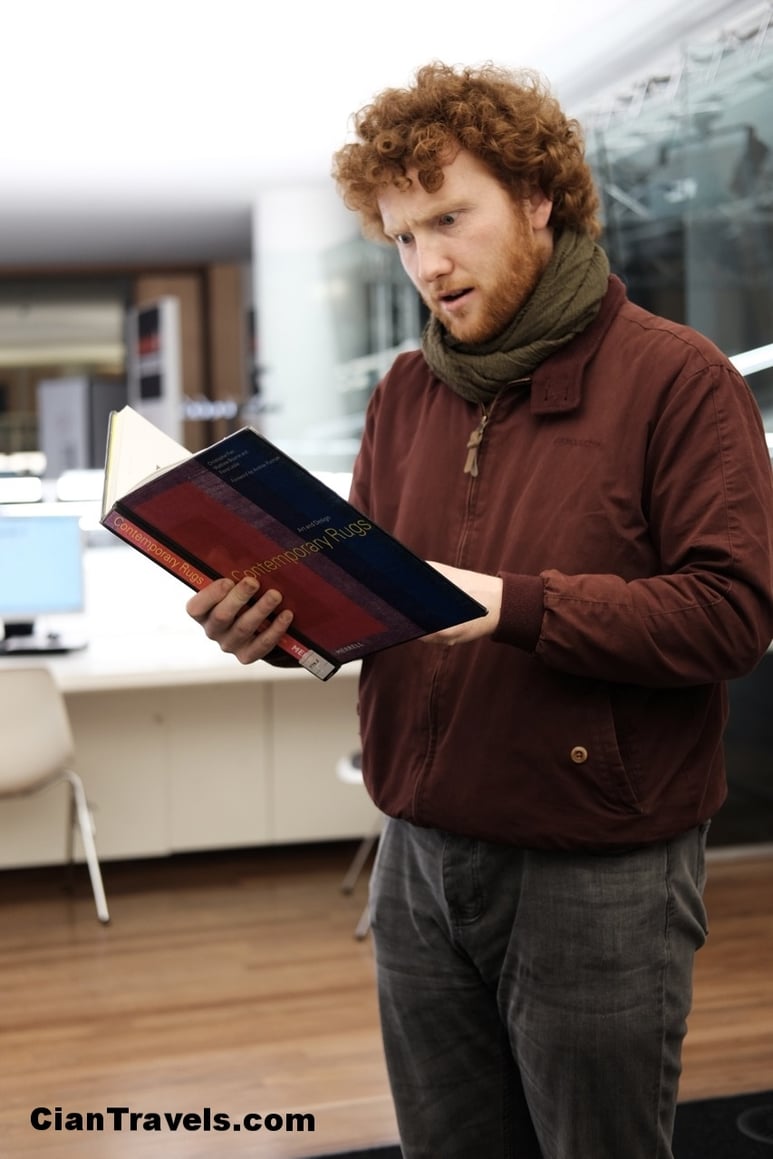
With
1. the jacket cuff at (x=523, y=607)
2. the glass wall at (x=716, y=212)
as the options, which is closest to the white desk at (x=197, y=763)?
the glass wall at (x=716, y=212)

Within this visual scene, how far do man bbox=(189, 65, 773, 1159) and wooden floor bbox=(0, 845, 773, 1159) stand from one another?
52.2 inches

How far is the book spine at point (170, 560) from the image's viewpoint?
1.24 metres

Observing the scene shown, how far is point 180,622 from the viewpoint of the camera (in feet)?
15.1

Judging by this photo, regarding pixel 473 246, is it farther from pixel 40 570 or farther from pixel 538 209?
pixel 40 570

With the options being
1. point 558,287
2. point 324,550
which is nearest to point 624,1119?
point 324,550

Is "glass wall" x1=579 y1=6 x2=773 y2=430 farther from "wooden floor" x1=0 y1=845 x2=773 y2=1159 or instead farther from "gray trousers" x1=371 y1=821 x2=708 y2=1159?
"gray trousers" x1=371 y1=821 x2=708 y2=1159

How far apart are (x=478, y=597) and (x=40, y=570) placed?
3.40 meters

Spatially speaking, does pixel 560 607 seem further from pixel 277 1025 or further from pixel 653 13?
pixel 653 13

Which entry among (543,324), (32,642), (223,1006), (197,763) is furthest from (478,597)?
(32,642)

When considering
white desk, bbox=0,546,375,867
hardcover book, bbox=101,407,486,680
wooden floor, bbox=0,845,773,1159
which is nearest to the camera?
hardcover book, bbox=101,407,486,680

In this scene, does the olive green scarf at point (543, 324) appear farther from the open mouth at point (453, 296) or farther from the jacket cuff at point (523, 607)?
the jacket cuff at point (523, 607)

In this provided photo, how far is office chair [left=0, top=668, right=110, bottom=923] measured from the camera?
372cm

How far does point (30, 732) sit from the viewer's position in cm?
374

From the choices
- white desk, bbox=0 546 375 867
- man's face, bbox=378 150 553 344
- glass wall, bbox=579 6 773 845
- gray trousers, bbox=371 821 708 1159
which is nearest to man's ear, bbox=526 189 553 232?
man's face, bbox=378 150 553 344
